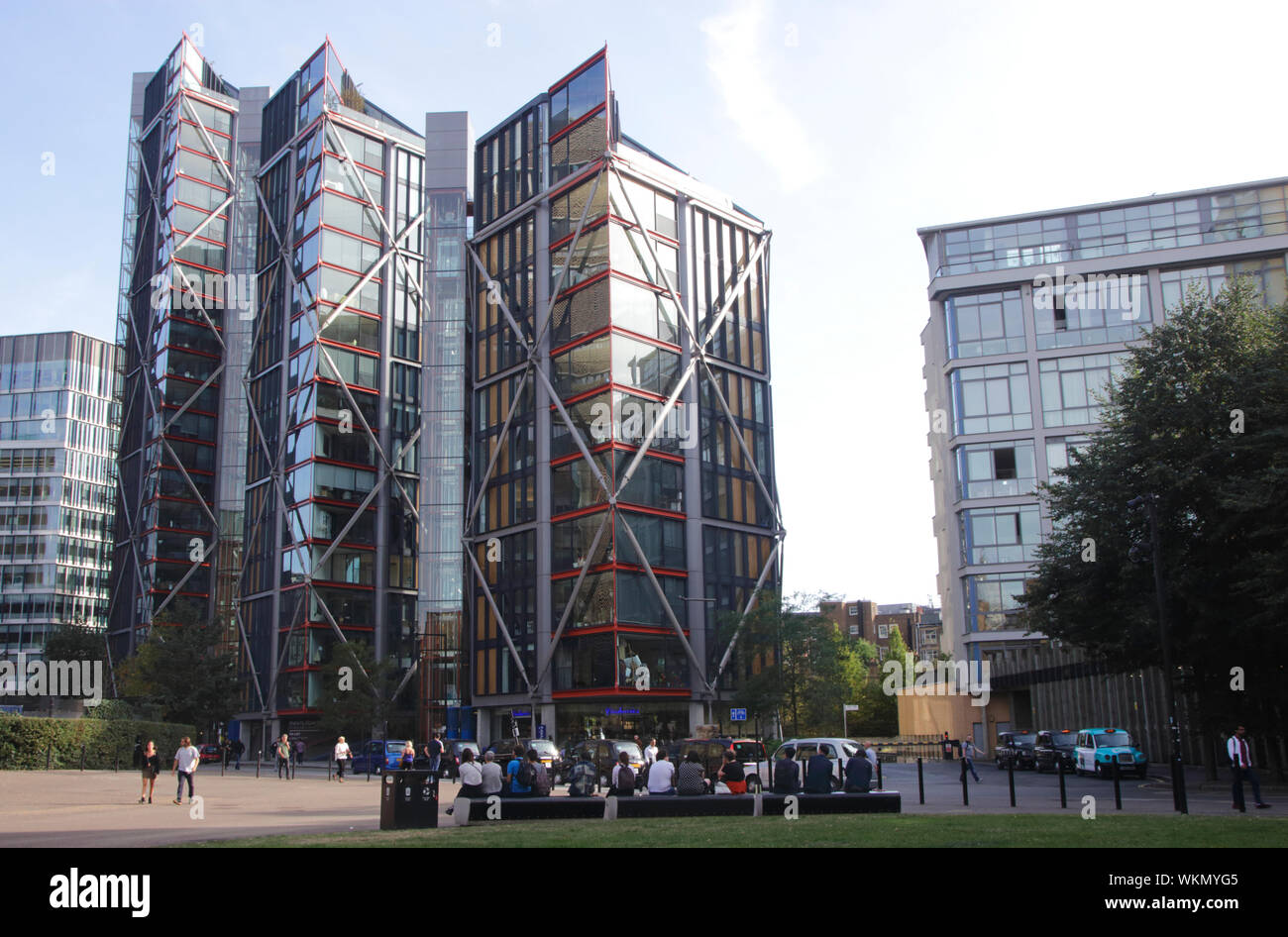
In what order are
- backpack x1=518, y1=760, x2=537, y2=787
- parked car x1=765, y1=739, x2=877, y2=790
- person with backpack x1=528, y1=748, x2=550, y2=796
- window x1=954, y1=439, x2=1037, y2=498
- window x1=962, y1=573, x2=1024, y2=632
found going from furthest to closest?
window x1=954, y1=439, x2=1037, y2=498 < window x1=962, y1=573, x2=1024, y2=632 < parked car x1=765, y1=739, x2=877, y2=790 < backpack x1=518, y1=760, x2=537, y2=787 < person with backpack x1=528, y1=748, x2=550, y2=796

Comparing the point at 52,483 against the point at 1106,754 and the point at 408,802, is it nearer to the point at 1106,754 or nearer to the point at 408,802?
the point at 1106,754

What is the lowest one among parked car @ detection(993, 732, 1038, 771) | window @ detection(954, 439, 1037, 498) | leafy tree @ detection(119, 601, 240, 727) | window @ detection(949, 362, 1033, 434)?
parked car @ detection(993, 732, 1038, 771)

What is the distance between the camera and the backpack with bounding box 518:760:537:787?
74.4ft

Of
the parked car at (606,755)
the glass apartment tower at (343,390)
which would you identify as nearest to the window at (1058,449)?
the parked car at (606,755)

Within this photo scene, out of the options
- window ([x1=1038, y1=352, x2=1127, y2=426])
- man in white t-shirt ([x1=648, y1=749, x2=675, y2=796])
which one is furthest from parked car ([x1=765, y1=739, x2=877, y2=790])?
window ([x1=1038, y1=352, x2=1127, y2=426])

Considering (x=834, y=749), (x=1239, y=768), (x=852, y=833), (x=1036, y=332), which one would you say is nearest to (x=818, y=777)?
(x=852, y=833)

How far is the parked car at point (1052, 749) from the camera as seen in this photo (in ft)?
151

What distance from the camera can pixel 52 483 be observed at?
135625 millimetres

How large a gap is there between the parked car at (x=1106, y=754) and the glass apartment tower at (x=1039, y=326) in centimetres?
2270

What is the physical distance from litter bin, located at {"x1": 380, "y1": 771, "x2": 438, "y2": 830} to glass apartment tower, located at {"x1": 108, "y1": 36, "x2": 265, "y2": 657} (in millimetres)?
84803

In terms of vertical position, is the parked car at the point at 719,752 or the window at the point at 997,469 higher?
the window at the point at 997,469

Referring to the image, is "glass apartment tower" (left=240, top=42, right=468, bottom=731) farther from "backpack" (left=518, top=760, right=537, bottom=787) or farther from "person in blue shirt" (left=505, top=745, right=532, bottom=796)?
"backpack" (left=518, top=760, right=537, bottom=787)

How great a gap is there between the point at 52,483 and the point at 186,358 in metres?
42.0

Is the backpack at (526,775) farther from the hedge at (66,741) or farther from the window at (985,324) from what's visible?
the window at (985,324)
